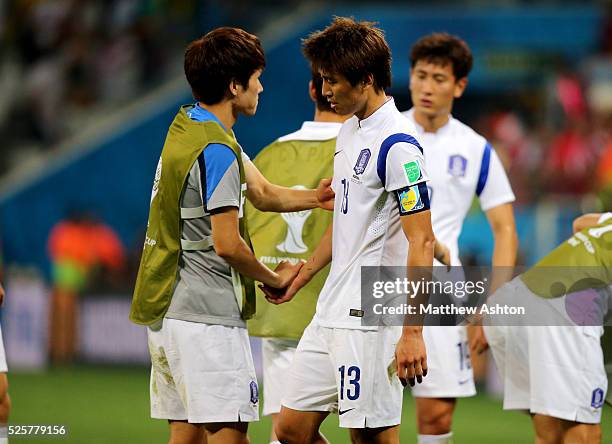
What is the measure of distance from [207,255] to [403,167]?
35.8 inches

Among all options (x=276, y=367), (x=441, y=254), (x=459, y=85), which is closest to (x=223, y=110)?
(x=441, y=254)

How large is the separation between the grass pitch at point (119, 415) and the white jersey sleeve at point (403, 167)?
8.43 feet

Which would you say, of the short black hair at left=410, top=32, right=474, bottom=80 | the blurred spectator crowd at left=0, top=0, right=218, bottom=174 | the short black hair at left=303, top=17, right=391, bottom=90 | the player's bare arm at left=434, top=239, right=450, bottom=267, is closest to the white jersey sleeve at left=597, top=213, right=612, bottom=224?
the player's bare arm at left=434, top=239, right=450, bottom=267

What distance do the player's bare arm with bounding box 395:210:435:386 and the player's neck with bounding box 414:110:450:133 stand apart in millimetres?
2008

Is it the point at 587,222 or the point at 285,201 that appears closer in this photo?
the point at 285,201

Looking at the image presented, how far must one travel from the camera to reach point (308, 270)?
5.18 m

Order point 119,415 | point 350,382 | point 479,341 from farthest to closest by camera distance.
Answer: point 119,415
point 479,341
point 350,382

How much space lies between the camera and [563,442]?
18.7 ft

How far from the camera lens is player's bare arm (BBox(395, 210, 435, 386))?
4609 millimetres

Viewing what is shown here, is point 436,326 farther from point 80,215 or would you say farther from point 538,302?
point 80,215

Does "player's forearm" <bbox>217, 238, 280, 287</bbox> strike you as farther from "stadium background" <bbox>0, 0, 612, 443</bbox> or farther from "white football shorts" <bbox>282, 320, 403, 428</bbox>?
"stadium background" <bbox>0, 0, 612, 443</bbox>

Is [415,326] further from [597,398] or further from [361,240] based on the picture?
[597,398]

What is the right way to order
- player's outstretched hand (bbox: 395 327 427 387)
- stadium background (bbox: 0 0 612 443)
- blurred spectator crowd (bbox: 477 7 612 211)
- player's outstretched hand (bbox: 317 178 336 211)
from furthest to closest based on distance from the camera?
blurred spectator crowd (bbox: 477 7 612 211)
stadium background (bbox: 0 0 612 443)
player's outstretched hand (bbox: 317 178 336 211)
player's outstretched hand (bbox: 395 327 427 387)

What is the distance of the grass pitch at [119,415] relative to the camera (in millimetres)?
8391
